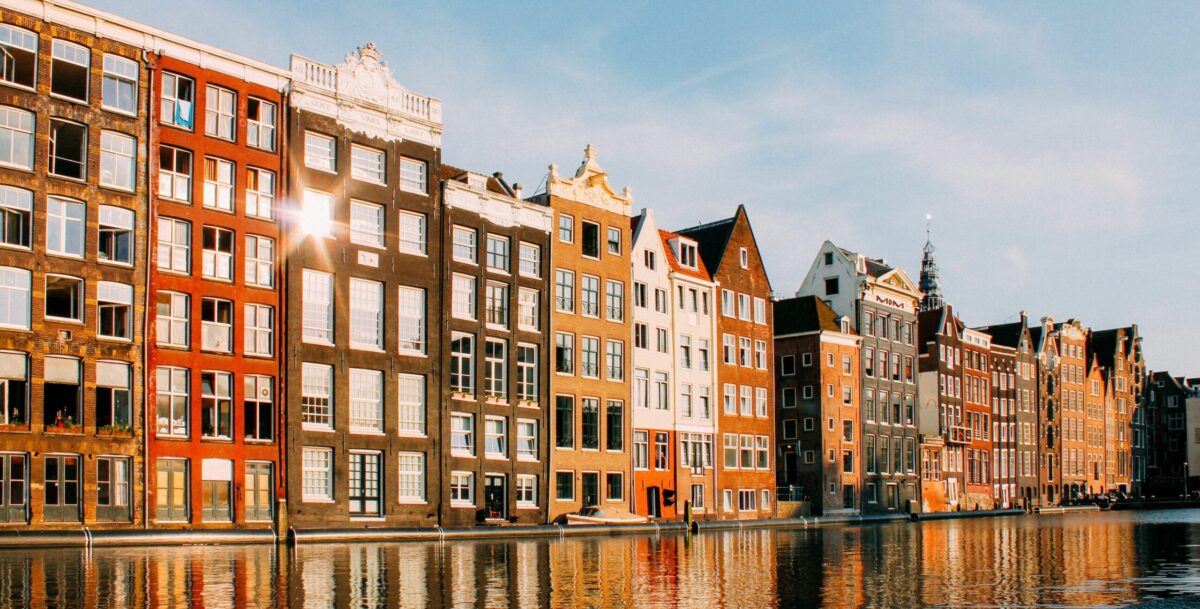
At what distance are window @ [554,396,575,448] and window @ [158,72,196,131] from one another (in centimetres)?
2658

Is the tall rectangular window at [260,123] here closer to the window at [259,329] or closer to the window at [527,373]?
the window at [259,329]

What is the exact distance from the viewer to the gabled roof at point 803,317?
101062 mm

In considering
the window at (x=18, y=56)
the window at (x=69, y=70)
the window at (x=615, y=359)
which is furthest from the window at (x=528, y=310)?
the window at (x=18, y=56)

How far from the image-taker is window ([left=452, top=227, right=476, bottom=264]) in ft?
223

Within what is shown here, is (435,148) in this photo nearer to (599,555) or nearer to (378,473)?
(378,473)

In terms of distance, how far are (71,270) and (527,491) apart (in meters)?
27.8

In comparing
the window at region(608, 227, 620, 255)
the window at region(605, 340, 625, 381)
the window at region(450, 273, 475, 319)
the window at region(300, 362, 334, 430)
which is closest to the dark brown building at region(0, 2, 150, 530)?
the window at region(300, 362, 334, 430)

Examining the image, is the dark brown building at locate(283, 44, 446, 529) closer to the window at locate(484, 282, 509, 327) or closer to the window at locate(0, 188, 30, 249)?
the window at locate(484, 282, 509, 327)

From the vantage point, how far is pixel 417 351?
2554 inches

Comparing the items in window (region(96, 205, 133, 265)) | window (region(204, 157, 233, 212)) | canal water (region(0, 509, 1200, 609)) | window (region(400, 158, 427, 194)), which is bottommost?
canal water (region(0, 509, 1200, 609))

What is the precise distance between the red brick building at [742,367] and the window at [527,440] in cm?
1920

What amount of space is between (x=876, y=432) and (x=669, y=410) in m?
30.6

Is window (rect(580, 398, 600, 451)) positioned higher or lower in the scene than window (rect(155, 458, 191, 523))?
higher

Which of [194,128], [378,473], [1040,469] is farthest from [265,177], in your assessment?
[1040,469]
